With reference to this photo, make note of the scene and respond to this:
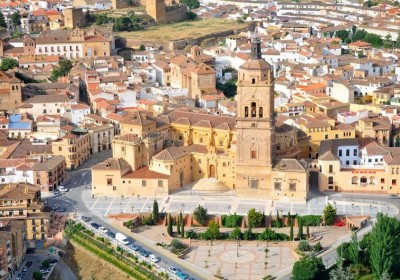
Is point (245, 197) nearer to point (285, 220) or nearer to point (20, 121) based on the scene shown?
point (285, 220)

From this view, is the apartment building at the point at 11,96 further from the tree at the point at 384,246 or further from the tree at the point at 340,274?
the tree at the point at 340,274

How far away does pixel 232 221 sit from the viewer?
41.0 meters

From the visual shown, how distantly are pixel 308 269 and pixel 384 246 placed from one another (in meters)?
3.66

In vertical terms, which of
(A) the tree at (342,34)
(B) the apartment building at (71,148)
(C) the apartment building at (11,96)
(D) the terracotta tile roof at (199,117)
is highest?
(A) the tree at (342,34)

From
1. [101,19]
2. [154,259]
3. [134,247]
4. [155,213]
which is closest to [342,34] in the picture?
[101,19]

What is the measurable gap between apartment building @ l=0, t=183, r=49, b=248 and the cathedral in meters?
4.26

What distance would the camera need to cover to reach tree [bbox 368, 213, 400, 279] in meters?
35.0

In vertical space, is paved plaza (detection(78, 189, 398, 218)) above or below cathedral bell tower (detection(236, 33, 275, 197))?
below

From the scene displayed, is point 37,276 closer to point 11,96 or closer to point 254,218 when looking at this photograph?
point 254,218

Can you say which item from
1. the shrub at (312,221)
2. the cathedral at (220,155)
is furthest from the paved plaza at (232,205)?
the shrub at (312,221)

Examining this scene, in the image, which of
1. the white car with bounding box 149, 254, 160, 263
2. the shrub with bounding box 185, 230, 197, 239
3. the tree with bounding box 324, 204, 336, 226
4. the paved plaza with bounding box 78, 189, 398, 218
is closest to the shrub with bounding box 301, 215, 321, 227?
the tree with bounding box 324, 204, 336, 226

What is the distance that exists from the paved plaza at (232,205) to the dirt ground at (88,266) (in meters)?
3.19

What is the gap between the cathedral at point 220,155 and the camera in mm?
→ 43656

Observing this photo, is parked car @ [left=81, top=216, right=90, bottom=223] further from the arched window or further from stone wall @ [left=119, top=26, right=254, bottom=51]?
stone wall @ [left=119, top=26, right=254, bottom=51]
